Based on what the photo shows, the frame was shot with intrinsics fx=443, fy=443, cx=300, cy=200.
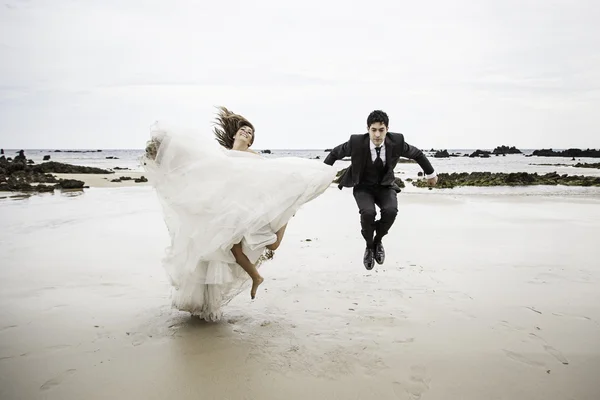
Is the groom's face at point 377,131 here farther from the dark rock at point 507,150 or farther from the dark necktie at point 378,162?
the dark rock at point 507,150

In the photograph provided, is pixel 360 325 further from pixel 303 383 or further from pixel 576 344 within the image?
pixel 576 344

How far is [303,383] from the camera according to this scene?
12.4 feet

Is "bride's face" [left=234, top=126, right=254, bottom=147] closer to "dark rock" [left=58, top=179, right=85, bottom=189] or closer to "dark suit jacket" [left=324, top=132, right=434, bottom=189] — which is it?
"dark suit jacket" [left=324, top=132, right=434, bottom=189]

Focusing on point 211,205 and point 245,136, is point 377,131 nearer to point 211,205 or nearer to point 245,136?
point 245,136

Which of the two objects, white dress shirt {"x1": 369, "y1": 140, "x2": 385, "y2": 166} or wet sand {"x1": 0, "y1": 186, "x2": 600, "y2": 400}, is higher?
white dress shirt {"x1": 369, "y1": 140, "x2": 385, "y2": 166}

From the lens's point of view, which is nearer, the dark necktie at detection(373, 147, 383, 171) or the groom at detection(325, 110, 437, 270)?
the groom at detection(325, 110, 437, 270)

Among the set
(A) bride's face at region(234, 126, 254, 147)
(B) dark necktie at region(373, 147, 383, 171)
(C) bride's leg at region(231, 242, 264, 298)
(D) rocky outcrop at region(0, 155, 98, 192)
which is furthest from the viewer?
(D) rocky outcrop at region(0, 155, 98, 192)

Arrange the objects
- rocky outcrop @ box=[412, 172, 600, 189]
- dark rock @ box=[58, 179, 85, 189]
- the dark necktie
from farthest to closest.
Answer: rocky outcrop @ box=[412, 172, 600, 189], dark rock @ box=[58, 179, 85, 189], the dark necktie

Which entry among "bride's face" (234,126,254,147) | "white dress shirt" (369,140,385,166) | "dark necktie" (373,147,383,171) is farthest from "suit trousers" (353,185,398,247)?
"bride's face" (234,126,254,147)

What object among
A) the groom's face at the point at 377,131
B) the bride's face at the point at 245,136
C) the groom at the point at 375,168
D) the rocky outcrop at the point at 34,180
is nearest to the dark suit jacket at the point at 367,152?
the groom at the point at 375,168

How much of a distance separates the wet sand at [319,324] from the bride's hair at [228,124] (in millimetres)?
2165

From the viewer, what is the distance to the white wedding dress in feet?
14.7

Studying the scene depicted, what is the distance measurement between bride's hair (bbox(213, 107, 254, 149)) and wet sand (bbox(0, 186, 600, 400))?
2.16 metres

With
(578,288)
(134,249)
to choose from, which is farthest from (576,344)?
(134,249)
